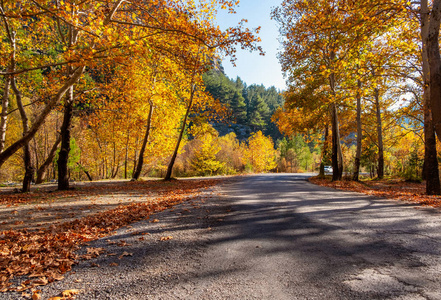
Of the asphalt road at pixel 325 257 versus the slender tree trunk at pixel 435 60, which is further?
the slender tree trunk at pixel 435 60

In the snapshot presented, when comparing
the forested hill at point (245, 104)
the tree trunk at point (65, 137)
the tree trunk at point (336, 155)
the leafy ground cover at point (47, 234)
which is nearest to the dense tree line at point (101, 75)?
A: the tree trunk at point (65, 137)

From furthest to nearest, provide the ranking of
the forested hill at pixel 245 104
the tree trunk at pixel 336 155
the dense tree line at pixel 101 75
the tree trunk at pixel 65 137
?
the forested hill at pixel 245 104
the tree trunk at pixel 336 155
the tree trunk at pixel 65 137
the dense tree line at pixel 101 75

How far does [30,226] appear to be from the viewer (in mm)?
5246

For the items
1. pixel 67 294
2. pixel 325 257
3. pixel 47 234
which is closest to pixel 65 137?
pixel 47 234

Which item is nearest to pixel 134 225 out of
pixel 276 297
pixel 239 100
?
pixel 276 297

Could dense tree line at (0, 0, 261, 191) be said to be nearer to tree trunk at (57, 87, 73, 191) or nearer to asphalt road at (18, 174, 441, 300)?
tree trunk at (57, 87, 73, 191)

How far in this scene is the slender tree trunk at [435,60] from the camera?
8.18 meters

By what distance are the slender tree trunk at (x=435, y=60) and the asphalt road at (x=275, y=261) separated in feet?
17.7

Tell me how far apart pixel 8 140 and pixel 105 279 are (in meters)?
32.5

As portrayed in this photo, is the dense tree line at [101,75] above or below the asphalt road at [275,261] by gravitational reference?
above

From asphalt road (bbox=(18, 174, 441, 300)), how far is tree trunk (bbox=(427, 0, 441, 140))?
5.40 metres

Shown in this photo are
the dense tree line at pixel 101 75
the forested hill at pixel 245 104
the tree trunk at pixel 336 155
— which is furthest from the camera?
the forested hill at pixel 245 104

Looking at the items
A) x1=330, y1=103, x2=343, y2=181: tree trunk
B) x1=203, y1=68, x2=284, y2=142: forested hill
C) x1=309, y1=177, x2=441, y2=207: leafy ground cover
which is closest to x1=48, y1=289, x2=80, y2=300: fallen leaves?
x1=309, y1=177, x2=441, y2=207: leafy ground cover

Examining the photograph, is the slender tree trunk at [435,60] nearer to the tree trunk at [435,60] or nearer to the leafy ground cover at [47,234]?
the tree trunk at [435,60]
